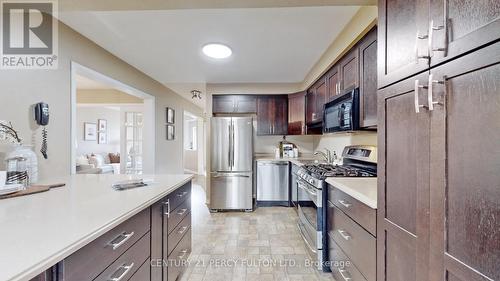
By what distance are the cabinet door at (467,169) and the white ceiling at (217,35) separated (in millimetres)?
1506

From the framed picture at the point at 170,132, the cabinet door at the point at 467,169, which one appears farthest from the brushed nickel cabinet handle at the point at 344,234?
the framed picture at the point at 170,132

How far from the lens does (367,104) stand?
1932 mm

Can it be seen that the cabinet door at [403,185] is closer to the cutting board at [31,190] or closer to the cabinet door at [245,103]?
the cutting board at [31,190]

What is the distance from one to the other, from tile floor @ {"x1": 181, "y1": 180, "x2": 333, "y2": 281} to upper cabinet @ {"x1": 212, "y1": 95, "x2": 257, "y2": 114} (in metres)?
1.95

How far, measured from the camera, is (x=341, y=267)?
1819 millimetres

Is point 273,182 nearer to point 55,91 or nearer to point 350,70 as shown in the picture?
point 350,70

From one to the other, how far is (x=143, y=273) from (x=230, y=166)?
2822mm

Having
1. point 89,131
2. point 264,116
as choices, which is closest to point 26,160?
point 264,116

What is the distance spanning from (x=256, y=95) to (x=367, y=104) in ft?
8.96

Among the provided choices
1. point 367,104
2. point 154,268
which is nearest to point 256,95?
point 367,104

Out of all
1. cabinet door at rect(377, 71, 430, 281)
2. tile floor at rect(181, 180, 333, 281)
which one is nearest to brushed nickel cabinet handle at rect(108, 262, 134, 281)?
tile floor at rect(181, 180, 333, 281)

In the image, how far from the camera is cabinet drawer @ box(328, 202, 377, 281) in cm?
137

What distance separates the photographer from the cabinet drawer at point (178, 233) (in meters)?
1.77

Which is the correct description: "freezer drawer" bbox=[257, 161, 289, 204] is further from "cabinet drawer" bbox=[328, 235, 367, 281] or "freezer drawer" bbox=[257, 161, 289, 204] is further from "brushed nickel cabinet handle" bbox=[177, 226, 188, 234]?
"brushed nickel cabinet handle" bbox=[177, 226, 188, 234]
